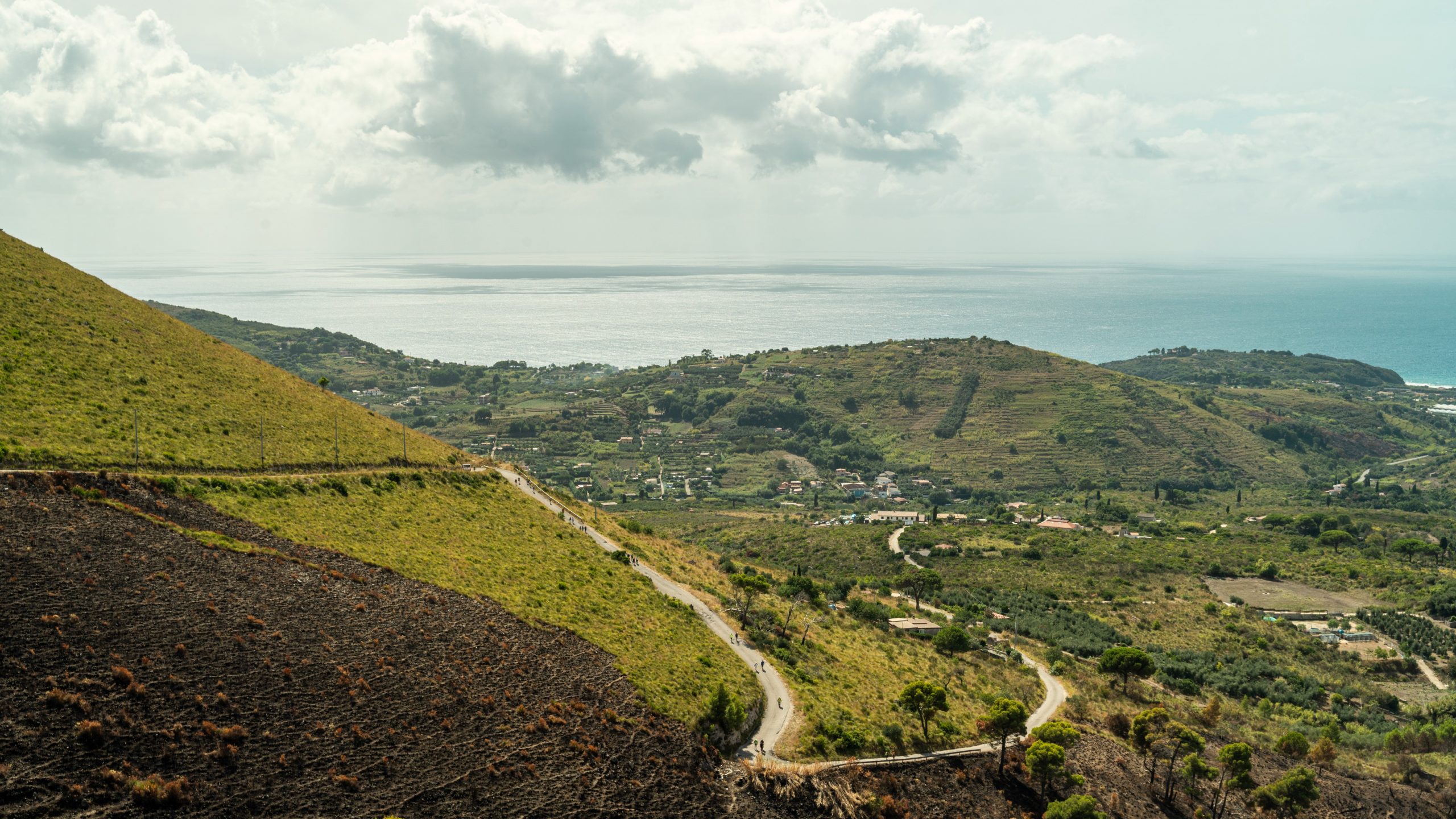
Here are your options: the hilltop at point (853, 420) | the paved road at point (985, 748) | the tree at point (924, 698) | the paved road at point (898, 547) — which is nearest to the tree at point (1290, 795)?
the paved road at point (985, 748)

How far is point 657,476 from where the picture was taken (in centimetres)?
Result: 13800

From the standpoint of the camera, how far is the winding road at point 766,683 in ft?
95.6

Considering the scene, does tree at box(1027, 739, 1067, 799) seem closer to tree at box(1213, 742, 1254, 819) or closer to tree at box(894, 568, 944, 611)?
tree at box(1213, 742, 1254, 819)

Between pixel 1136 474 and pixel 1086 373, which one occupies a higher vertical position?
pixel 1086 373

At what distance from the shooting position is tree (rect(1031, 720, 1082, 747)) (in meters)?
32.6

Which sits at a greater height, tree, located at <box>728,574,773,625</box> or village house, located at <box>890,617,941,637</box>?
tree, located at <box>728,574,773,625</box>

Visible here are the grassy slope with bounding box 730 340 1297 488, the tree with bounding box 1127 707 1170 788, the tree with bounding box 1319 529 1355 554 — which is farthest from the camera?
the grassy slope with bounding box 730 340 1297 488

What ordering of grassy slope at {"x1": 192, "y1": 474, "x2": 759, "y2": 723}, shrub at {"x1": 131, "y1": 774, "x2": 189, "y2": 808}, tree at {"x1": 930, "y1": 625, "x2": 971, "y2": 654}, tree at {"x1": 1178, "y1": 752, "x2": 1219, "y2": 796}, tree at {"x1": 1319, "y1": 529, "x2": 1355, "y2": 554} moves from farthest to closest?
tree at {"x1": 1319, "y1": 529, "x2": 1355, "y2": 554}
tree at {"x1": 930, "y1": 625, "x2": 971, "y2": 654}
tree at {"x1": 1178, "y1": 752, "x2": 1219, "y2": 796}
grassy slope at {"x1": 192, "y1": 474, "x2": 759, "y2": 723}
shrub at {"x1": 131, "y1": 774, "x2": 189, "y2": 808}

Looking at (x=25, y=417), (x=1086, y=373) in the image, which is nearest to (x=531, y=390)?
(x=1086, y=373)

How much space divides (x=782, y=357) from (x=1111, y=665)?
Answer: 509ft

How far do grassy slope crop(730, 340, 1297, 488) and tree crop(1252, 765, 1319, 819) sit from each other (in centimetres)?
10408

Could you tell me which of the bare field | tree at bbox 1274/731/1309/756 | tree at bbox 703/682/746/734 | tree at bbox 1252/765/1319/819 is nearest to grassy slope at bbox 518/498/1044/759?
tree at bbox 703/682/746/734

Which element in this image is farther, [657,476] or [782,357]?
[782,357]

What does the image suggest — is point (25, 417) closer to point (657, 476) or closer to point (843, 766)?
point (843, 766)
